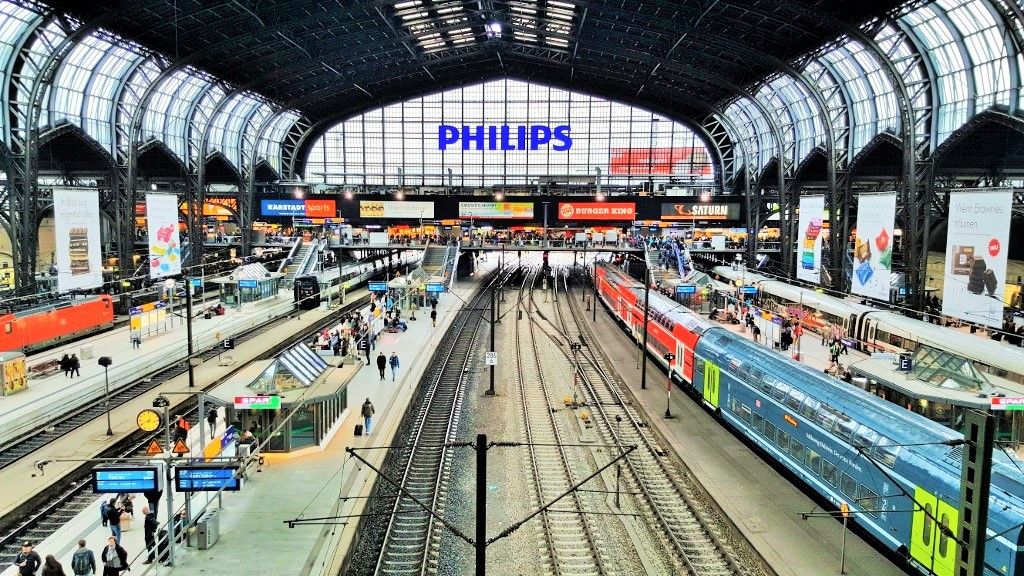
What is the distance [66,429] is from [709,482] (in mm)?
21706

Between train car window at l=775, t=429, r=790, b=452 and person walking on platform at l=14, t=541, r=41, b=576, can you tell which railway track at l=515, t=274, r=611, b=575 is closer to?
train car window at l=775, t=429, r=790, b=452

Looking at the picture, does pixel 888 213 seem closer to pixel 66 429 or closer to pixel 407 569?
pixel 407 569

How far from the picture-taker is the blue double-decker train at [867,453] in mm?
12195

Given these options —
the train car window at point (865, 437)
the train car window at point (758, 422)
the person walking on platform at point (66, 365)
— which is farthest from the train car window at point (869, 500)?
the person walking on platform at point (66, 365)

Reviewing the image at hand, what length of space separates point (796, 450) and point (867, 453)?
3523mm

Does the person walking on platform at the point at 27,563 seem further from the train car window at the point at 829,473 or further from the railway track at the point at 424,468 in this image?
the train car window at the point at 829,473

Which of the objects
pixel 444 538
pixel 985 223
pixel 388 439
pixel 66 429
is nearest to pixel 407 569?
pixel 444 538

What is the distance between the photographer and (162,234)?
133ft

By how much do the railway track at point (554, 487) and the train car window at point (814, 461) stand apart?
600 centimetres

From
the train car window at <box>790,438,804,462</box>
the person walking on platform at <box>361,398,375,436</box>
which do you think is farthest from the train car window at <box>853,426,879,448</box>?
the person walking on platform at <box>361,398,375,436</box>

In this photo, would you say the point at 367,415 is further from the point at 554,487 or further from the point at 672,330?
the point at 672,330

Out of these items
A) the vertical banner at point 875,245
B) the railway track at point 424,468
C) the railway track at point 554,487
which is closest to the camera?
the railway track at point 554,487

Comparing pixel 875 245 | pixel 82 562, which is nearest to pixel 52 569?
pixel 82 562

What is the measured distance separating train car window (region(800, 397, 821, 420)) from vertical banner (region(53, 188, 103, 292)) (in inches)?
1282
